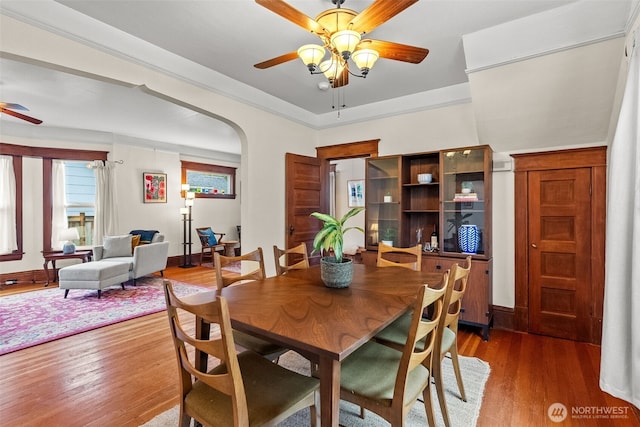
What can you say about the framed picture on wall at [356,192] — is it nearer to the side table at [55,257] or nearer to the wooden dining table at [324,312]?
the wooden dining table at [324,312]

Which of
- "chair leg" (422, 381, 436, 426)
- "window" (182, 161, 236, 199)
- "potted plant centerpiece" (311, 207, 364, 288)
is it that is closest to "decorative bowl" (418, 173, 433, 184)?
"potted plant centerpiece" (311, 207, 364, 288)

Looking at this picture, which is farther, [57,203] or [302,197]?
[57,203]

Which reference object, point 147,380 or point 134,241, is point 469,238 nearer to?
point 147,380

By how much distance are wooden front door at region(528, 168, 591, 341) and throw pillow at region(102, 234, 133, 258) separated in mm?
6031

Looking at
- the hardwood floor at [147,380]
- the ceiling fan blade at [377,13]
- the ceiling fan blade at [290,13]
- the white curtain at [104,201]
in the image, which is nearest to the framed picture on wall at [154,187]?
the white curtain at [104,201]

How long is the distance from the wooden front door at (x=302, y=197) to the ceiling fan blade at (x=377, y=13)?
7.77ft

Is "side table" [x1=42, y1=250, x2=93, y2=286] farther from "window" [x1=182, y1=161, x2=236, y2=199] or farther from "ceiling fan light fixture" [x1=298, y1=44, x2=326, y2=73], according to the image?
"ceiling fan light fixture" [x1=298, y1=44, x2=326, y2=73]

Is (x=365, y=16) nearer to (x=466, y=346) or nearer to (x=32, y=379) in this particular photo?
(x=466, y=346)

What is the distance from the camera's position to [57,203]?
5590 mm

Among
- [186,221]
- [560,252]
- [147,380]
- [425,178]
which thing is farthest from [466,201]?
→ [186,221]

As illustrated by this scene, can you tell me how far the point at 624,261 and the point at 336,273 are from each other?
53.5 inches

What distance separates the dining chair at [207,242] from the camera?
695cm

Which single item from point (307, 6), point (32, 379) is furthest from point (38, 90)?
point (307, 6)

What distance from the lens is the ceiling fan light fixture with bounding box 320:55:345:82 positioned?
2084mm
